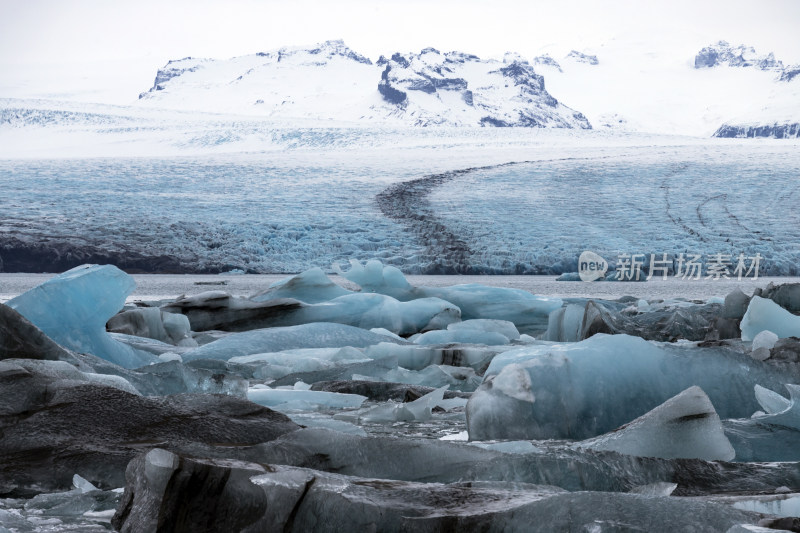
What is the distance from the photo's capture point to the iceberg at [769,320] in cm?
293

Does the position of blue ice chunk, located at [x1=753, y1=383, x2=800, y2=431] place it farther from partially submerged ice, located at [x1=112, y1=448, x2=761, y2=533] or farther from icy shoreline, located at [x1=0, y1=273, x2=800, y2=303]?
icy shoreline, located at [x1=0, y1=273, x2=800, y2=303]

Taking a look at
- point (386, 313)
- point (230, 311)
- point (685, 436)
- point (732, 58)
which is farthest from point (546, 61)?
point (685, 436)

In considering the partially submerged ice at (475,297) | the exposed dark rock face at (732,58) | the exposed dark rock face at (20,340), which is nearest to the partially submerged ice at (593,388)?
the exposed dark rock face at (20,340)

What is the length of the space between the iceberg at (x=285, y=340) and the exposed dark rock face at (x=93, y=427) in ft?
5.65

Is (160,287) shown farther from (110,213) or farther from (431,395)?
(431,395)

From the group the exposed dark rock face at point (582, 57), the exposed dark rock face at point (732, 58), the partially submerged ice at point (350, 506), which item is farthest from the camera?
the exposed dark rock face at point (582, 57)

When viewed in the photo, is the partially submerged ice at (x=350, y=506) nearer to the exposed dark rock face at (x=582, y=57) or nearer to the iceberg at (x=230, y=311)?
the iceberg at (x=230, y=311)

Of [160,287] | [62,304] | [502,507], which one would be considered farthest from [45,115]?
[502,507]

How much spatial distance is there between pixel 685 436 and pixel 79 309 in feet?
7.40

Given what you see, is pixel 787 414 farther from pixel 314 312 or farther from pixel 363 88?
pixel 363 88

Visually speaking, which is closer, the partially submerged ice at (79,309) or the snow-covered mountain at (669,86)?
the partially submerged ice at (79,309)

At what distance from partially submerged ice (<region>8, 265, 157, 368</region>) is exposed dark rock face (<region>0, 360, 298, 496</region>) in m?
1.40

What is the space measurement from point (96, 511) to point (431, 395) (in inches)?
38.1

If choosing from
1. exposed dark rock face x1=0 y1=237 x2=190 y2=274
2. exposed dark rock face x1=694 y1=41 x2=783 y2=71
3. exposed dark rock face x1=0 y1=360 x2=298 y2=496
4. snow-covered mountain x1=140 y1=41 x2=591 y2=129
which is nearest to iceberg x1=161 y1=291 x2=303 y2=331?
exposed dark rock face x1=0 y1=360 x2=298 y2=496
